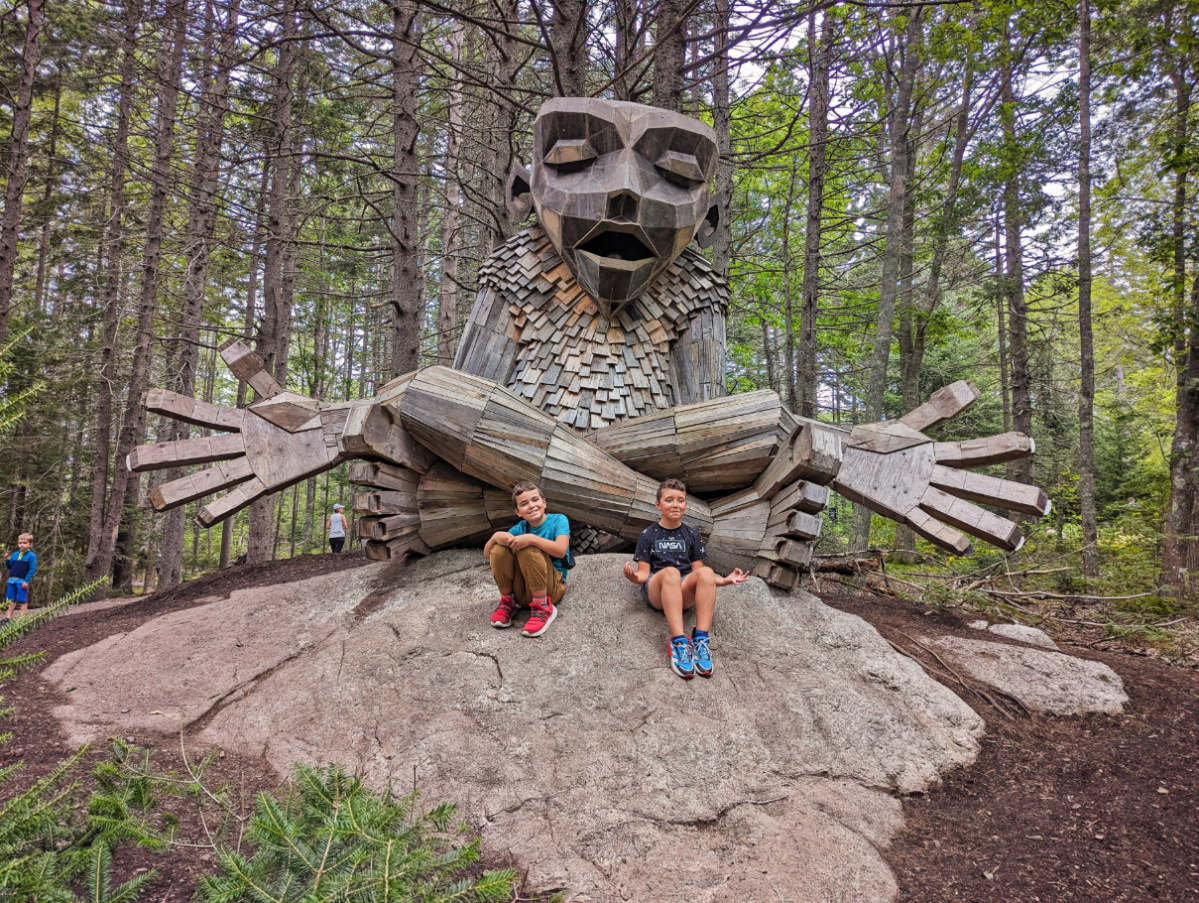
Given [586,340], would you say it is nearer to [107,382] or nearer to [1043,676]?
[1043,676]

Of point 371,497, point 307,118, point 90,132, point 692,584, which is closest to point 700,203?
point 692,584

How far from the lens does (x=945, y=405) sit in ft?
12.2

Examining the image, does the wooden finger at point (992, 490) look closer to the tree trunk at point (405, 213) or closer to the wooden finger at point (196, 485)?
the wooden finger at point (196, 485)

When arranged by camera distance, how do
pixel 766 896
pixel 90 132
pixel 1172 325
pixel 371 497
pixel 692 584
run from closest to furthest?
pixel 766 896, pixel 692 584, pixel 371 497, pixel 1172 325, pixel 90 132

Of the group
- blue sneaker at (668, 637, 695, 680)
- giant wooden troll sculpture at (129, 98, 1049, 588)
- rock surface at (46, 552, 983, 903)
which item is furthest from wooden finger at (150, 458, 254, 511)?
blue sneaker at (668, 637, 695, 680)

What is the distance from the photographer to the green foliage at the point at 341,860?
150 centimetres

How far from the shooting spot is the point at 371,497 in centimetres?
384

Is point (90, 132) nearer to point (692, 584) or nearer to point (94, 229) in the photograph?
point (94, 229)

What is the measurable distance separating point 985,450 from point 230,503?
12.7 ft

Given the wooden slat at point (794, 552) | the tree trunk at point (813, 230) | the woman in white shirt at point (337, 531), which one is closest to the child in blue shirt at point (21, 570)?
the woman in white shirt at point (337, 531)

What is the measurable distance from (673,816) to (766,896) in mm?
426

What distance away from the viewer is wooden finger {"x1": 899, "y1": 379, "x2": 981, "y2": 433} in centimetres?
368

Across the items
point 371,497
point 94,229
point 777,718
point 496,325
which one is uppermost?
point 94,229

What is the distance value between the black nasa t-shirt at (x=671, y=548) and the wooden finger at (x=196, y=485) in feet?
6.92
